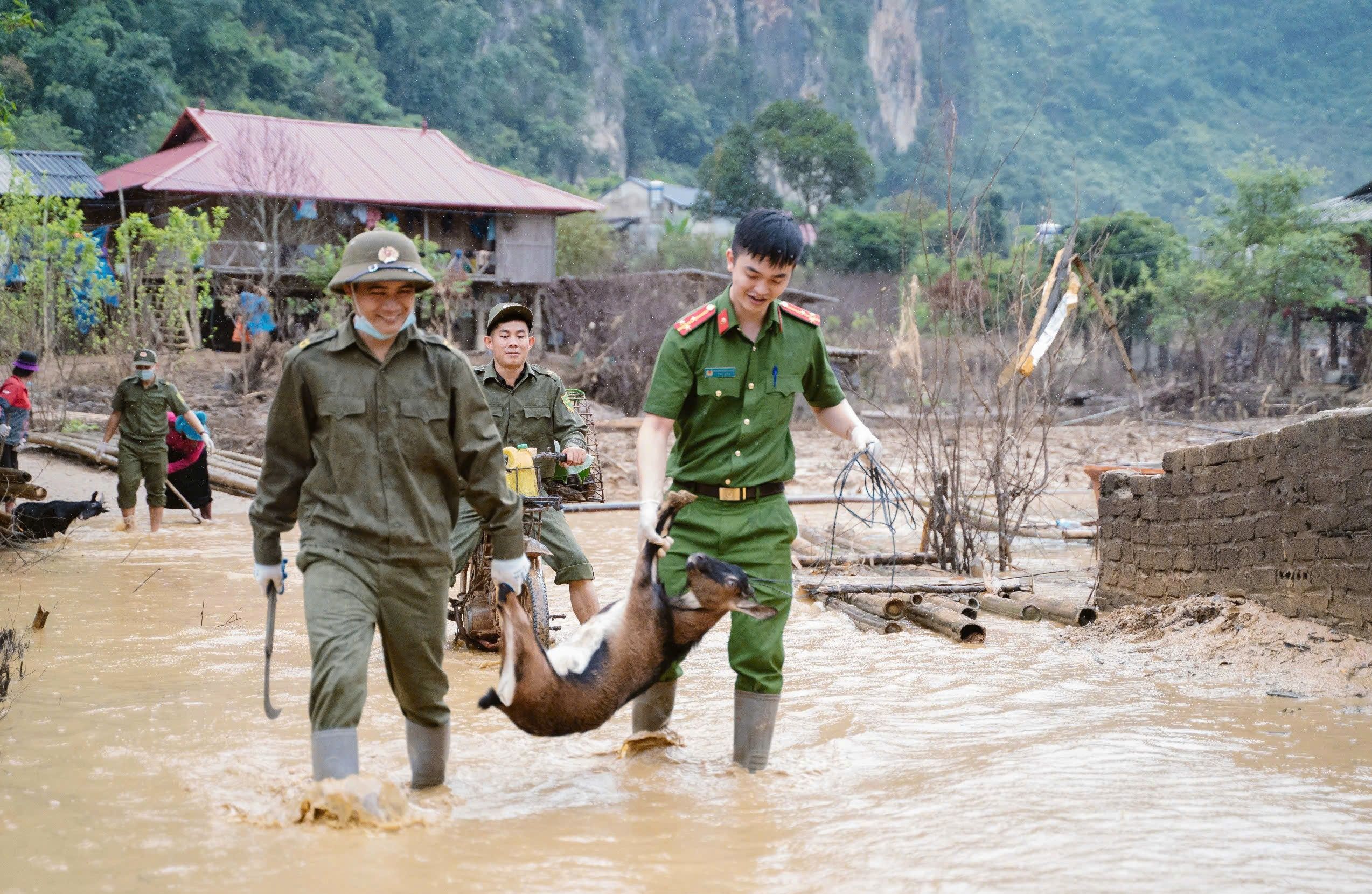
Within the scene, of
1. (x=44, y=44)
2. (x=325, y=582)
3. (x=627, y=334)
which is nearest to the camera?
(x=325, y=582)

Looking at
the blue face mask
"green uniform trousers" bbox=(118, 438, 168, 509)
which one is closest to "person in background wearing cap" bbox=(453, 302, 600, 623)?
the blue face mask

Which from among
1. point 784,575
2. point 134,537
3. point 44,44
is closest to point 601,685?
point 784,575

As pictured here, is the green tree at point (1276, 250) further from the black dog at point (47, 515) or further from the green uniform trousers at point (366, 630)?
the green uniform trousers at point (366, 630)

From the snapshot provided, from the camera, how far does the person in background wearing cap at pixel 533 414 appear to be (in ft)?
22.2

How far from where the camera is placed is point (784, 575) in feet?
15.1

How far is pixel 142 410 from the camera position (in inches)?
480

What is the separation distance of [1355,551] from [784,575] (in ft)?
11.4

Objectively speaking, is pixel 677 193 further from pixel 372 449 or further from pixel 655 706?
pixel 372 449

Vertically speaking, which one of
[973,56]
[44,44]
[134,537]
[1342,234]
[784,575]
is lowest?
[134,537]

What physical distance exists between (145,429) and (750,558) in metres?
9.28

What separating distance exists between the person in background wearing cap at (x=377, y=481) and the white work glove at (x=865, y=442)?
120 cm

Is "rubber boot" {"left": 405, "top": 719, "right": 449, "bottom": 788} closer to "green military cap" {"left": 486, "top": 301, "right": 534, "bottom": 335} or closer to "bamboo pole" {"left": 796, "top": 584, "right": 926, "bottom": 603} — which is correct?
"green military cap" {"left": 486, "top": 301, "right": 534, "bottom": 335}

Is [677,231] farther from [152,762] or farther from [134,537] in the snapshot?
[152,762]

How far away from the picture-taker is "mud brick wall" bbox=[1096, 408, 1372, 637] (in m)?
6.51
